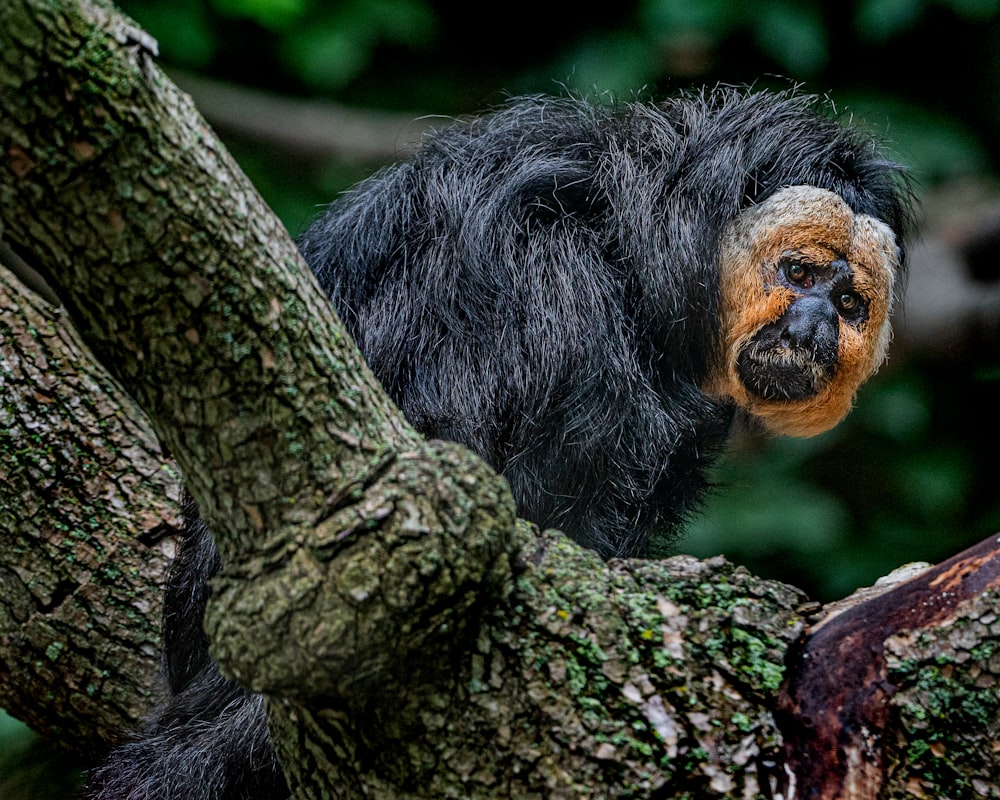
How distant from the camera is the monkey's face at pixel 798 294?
254 cm

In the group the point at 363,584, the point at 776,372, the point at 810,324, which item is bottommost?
the point at 363,584

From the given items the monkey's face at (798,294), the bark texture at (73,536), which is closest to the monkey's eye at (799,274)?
the monkey's face at (798,294)

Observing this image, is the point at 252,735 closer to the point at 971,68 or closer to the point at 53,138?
the point at 53,138

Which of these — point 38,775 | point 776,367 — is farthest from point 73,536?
point 776,367

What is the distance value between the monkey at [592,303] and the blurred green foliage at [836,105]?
1.58 m

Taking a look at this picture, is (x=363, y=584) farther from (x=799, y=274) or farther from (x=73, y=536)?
(x=799, y=274)

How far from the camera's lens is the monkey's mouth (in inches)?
102

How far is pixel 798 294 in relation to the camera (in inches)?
102

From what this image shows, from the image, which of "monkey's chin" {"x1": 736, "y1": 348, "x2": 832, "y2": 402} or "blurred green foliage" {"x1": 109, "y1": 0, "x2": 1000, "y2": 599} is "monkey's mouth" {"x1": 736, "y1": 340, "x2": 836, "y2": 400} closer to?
"monkey's chin" {"x1": 736, "y1": 348, "x2": 832, "y2": 402}

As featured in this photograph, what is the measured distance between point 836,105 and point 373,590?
12.3 feet

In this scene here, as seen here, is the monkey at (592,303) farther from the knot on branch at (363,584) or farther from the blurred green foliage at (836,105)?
the blurred green foliage at (836,105)

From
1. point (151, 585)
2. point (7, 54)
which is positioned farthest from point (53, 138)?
point (151, 585)

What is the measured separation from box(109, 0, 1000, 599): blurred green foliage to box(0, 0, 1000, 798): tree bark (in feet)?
9.65

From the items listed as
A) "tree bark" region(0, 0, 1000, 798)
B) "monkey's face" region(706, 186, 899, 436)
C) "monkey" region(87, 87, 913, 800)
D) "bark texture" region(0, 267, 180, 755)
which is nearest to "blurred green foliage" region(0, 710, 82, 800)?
"bark texture" region(0, 267, 180, 755)
